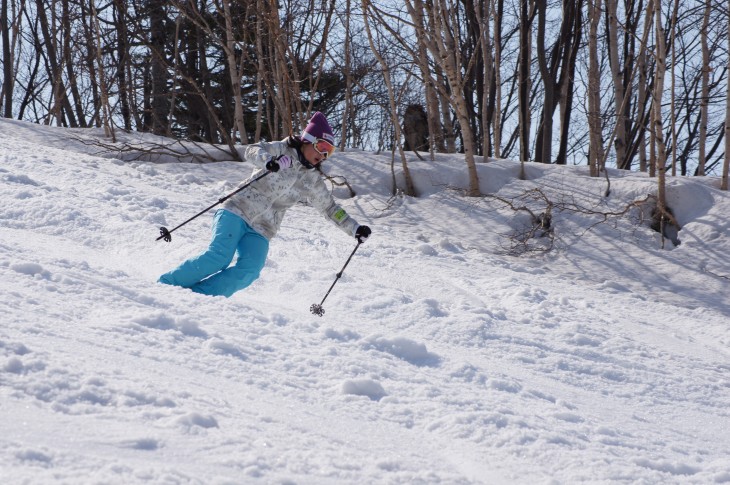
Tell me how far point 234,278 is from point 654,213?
5.16 meters

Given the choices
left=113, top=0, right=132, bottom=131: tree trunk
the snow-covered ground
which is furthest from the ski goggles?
left=113, top=0, right=132, bottom=131: tree trunk

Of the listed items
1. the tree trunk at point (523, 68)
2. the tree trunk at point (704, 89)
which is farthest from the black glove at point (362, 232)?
the tree trunk at point (523, 68)

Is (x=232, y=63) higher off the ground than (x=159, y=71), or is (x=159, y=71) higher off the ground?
(x=159, y=71)

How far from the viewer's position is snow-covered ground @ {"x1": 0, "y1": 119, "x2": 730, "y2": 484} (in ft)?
6.56

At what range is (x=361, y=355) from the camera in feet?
10.5

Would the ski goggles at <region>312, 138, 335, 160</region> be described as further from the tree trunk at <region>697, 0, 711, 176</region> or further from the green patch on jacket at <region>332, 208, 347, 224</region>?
the tree trunk at <region>697, 0, 711, 176</region>

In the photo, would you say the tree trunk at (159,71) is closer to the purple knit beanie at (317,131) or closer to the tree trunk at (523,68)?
the tree trunk at (523,68)

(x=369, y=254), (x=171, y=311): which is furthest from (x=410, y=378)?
(x=369, y=254)

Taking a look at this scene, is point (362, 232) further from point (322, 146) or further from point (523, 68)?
point (523, 68)

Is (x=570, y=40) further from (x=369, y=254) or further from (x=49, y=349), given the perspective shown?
(x=49, y=349)

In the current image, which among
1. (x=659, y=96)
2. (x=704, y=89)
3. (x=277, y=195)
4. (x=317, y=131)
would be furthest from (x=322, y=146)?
(x=704, y=89)

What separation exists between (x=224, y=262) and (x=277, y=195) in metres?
0.63

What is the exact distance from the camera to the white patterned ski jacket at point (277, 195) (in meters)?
4.79

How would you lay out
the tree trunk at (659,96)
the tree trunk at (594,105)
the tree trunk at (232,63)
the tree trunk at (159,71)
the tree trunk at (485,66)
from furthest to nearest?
the tree trunk at (159,71) < the tree trunk at (485,66) < the tree trunk at (232,63) < the tree trunk at (594,105) < the tree trunk at (659,96)
